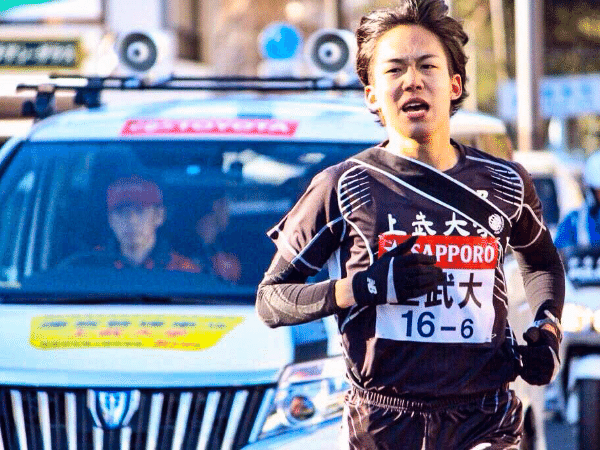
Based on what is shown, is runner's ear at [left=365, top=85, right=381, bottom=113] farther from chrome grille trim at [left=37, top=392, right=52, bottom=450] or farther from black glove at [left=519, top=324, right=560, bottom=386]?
chrome grille trim at [left=37, top=392, right=52, bottom=450]

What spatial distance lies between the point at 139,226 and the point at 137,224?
10mm

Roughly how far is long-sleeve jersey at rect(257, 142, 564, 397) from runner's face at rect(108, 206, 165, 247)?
175cm

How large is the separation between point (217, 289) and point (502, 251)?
1643 millimetres

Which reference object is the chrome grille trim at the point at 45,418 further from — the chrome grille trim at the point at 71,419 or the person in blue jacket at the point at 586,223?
the person in blue jacket at the point at 586,223

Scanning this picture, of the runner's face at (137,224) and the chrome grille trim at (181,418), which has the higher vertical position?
the runner's face at (137,224)

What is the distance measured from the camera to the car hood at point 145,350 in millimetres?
4418

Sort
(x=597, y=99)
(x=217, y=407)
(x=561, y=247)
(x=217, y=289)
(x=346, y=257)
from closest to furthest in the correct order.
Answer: (x=346, y=257), (x=217, y=407), (x=217, y=289), (x=561, y=247), (x=597, y=99)

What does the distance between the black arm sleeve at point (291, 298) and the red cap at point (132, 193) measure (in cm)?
182

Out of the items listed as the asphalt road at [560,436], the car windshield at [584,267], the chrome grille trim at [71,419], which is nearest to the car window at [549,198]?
the asphalt road at [560,436]

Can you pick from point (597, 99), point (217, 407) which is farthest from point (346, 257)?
point (597, 99)

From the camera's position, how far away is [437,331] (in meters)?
3.53

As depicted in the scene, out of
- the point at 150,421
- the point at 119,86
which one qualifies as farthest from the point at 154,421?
the point at 119,86

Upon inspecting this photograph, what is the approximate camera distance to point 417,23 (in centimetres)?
363

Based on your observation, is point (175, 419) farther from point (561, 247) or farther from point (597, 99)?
point (597, 99)
